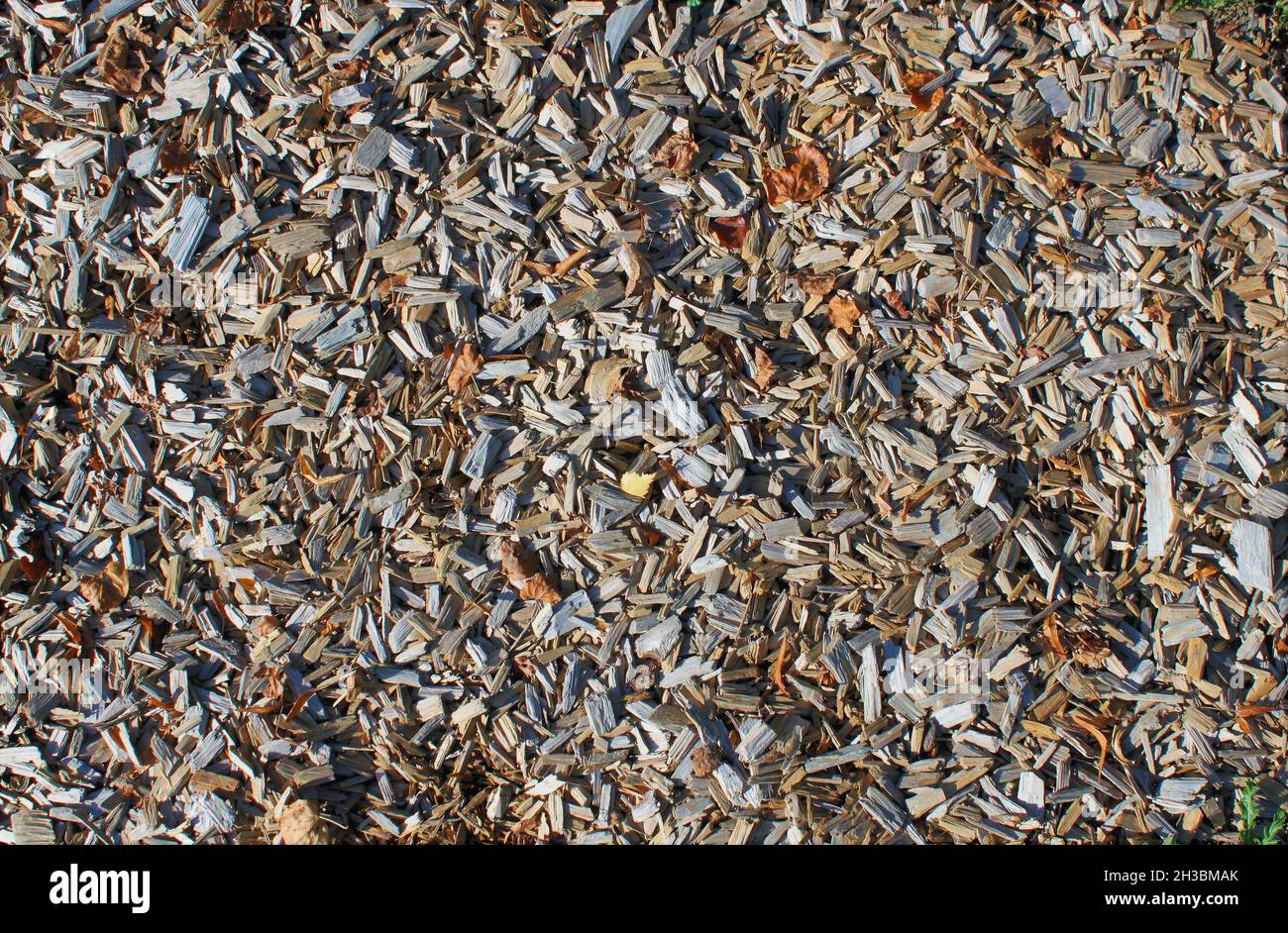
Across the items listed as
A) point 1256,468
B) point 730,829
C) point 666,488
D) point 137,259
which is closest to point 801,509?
point 666,488

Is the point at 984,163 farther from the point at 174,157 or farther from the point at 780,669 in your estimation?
the point at 174,157

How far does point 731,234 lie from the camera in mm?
1944

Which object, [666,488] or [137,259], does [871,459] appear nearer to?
[666,488]

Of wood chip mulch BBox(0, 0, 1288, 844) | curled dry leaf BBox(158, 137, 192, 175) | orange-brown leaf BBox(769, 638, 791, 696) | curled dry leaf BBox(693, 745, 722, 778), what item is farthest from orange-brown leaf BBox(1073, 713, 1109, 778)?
curled dry leaf BBox(158, 137, 192, 175)

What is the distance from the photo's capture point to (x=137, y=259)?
2008 mm

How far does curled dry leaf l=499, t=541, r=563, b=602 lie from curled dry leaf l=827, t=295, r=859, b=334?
878 mm

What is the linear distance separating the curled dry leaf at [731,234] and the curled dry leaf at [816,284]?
16cm

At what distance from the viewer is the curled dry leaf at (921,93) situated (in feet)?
6.38

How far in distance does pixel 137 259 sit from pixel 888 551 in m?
1.89

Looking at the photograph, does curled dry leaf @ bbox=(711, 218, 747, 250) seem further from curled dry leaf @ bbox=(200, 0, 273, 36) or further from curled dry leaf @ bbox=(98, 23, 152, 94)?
curled dry leaf @ bbox=(98, 23, 152, 94)

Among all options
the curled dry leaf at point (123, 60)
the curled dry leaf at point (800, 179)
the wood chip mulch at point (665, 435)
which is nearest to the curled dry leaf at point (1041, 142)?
the wood chip mulch at point (665, 435)

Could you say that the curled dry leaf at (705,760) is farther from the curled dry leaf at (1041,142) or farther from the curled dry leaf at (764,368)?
the curled dry leaf at (1041,142)

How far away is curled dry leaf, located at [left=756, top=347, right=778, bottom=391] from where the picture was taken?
6.30ft

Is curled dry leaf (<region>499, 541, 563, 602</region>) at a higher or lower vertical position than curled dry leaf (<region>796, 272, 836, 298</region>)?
lower
